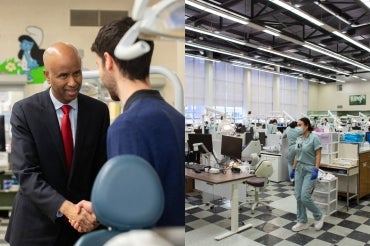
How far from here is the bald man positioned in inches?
22.9

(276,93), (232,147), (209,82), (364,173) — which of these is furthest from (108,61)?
(276,93)

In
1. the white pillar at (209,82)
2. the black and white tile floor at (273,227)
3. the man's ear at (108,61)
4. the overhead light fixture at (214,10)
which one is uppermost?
the overhead light fixture at (214,10)

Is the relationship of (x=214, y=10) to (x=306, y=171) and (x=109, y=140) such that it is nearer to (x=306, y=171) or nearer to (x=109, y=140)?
(x=306, y=171)

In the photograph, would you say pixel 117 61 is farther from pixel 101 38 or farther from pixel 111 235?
pixel 111 235

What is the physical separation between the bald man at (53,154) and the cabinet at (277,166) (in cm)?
483

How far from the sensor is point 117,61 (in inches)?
17.5

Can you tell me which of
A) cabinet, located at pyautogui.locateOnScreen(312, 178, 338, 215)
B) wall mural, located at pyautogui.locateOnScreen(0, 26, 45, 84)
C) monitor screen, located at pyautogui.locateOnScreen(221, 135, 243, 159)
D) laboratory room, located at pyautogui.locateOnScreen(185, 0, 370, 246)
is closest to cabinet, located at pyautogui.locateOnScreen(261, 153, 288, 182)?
laboratory room, located at pyautogui.locateOnScreen(185, 0, 370, 246)

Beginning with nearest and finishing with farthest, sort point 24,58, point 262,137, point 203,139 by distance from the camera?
point 24,58 < point 203,139 < point 262,137

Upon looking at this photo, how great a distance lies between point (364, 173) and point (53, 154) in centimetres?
441

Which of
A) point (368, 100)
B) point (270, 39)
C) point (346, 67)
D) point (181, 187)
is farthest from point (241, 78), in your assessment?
point (181, 187)

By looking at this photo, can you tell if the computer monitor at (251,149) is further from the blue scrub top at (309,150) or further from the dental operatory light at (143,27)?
the dental operatory light at (143,27)

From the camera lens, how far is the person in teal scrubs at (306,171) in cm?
319

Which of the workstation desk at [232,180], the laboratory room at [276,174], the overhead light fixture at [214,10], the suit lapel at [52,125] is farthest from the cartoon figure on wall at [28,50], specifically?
the overhead light fixture at [214,10]

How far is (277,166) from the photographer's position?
5.16 meters
